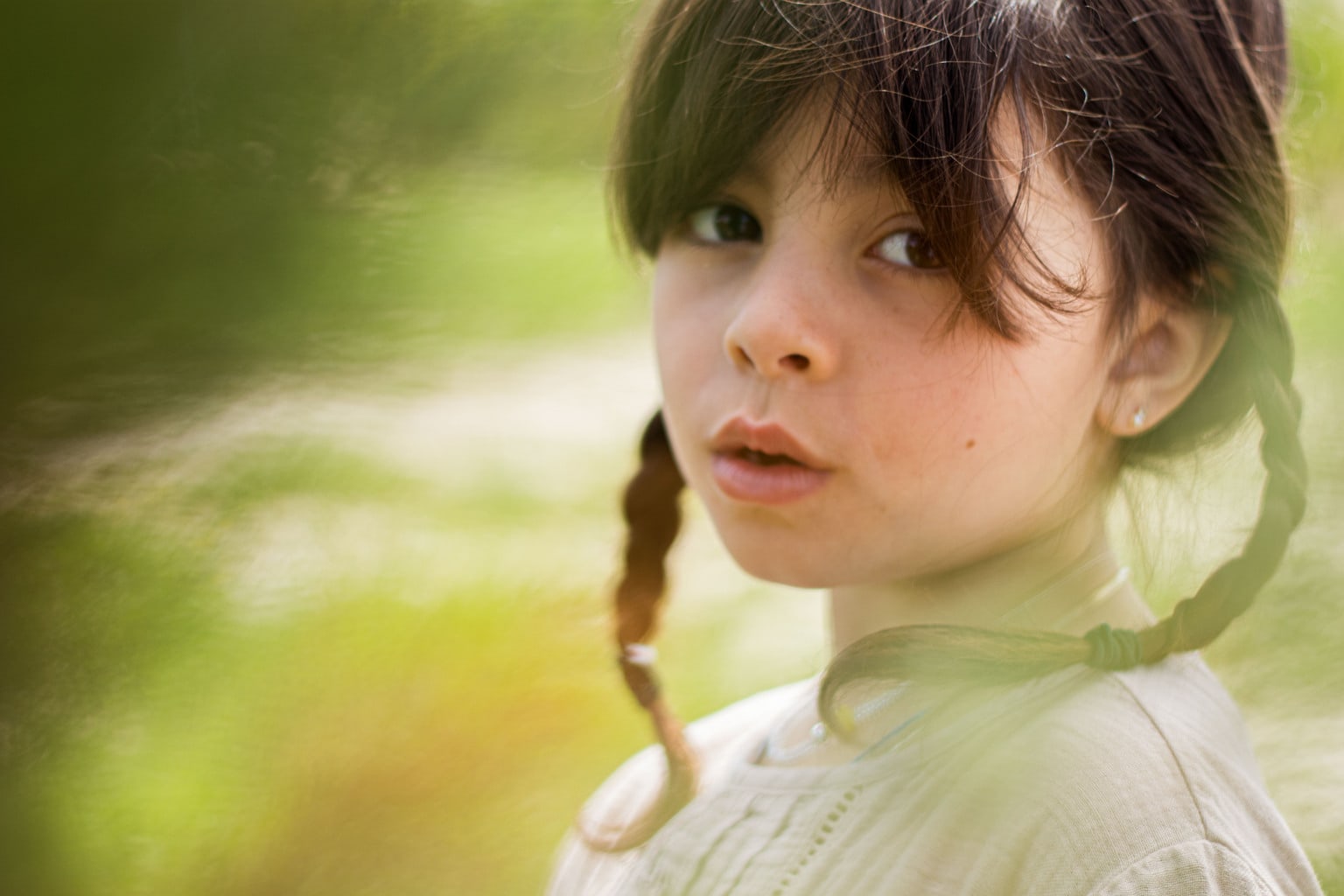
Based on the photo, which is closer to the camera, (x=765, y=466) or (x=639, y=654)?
(x=765, y=466)

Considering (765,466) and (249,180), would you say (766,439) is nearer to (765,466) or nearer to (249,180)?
(765,466)

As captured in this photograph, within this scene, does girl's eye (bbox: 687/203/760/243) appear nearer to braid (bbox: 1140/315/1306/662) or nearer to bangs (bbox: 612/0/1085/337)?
bangs (bbox: 612/0/1085/337)

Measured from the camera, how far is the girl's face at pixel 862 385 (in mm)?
423

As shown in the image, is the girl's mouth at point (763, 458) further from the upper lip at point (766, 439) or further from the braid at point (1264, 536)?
the braid at point (1264, 536)

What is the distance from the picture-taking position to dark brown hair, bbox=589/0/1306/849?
1.37 feet

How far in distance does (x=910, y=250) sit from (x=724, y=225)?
9 centimetres

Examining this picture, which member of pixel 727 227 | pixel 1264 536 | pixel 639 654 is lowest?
pixel 639 654

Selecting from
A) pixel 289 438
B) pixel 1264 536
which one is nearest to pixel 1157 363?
Answer: pixel 1264 536

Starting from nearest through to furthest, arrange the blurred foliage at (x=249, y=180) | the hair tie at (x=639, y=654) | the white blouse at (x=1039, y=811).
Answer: the blurred foliage at (x=249, y=180) → the white blouse at (x=1039, y=811) → the hair tie at (x=639, y=654)

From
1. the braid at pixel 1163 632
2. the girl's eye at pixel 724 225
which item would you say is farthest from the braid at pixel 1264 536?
the girl's eye at pixel 724 225

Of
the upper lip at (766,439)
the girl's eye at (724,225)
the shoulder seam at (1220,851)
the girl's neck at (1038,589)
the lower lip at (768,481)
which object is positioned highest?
the girl's eye at (724,225)

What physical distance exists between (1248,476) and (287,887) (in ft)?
1.52

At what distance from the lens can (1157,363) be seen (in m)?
0.50

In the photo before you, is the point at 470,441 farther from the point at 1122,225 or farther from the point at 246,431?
the point at 1122,225
